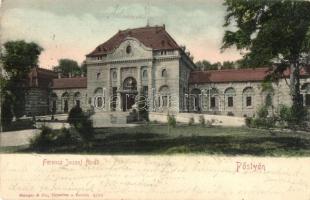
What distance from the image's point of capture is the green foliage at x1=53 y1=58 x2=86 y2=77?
14.3 feet

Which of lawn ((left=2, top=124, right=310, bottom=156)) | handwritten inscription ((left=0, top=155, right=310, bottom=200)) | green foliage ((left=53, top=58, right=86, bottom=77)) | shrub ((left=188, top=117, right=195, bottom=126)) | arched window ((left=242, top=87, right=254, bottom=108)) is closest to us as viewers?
handwritten inscription ((left=0, top=155, right=310, bottom=200))

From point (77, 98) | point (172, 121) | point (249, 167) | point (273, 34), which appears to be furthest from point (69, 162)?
point (273, 34)

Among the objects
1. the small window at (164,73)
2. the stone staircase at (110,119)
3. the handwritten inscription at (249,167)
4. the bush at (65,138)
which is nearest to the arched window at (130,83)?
the small window at (164,73)

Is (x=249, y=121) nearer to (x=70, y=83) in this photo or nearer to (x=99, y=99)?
(x=99, y=99)

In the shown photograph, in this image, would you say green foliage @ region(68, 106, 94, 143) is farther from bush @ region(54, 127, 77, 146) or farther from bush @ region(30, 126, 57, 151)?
bush @ region(30, 126, 57, 151)

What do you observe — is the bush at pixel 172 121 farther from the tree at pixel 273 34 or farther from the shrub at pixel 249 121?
the tree at pixel 273 34

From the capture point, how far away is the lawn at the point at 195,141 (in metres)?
4.02

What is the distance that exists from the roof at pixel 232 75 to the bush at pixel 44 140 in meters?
1.93

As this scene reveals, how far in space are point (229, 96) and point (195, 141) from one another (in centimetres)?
125

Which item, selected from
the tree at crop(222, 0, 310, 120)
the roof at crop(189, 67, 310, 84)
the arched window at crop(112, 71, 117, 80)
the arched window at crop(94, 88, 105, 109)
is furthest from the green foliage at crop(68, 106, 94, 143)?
the tree at crop(222, 0, 310, 120)

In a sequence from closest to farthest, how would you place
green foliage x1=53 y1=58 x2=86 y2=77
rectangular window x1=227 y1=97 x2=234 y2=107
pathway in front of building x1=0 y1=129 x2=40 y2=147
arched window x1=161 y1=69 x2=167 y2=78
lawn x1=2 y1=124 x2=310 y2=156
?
lawn x1=2 y1=124 x2=310 y2=156 < pathway in front of building x1=0 y1=129 x2=40 y2=147 < green foliage x1=53 y1=58 x2=86 y2=77 < rectangular window x1=227 y1=97 x2=234 y2=107 < arched window x1=161 y1=69 x2=167 y2=78

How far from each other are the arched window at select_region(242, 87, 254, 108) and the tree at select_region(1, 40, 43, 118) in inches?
100.0

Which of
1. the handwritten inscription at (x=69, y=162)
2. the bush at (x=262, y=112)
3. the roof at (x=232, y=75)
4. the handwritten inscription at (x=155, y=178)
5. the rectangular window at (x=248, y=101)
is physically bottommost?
the handwritten inscription at (x=155, y=178)

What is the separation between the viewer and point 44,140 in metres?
4.32
